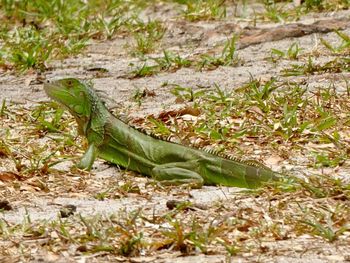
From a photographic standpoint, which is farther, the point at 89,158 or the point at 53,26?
the point at 53,26

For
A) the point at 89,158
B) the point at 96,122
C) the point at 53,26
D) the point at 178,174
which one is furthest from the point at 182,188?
the point at 53,26

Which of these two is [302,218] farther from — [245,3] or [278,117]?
[245,3]

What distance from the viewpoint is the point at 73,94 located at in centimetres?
692

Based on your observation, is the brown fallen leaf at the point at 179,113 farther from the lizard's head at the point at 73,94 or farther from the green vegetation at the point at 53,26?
the green vegetation at the point at 53,26

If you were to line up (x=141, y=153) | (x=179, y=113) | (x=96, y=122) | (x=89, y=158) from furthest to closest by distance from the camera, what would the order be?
(x=179, y=113) < (x=96, y=122) < (x=89, y=158) < (x=141, y=153)

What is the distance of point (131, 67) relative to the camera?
9430 mm

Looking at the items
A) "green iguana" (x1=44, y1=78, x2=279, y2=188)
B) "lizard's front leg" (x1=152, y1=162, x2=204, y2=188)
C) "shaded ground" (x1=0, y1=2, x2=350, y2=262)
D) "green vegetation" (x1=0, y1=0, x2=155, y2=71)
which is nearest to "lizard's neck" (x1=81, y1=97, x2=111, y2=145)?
"green iguana" (x1=44, y1=78, x2=279, y2=188)

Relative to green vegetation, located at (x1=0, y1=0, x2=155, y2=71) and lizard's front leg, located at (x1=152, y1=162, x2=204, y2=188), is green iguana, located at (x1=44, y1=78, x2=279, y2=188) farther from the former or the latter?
green vegetation, located at (x1=0, y1=0, x2=155, y2=71)

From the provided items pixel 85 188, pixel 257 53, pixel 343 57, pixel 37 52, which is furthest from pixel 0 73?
pixel 85 188

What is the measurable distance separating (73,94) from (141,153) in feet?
1.95

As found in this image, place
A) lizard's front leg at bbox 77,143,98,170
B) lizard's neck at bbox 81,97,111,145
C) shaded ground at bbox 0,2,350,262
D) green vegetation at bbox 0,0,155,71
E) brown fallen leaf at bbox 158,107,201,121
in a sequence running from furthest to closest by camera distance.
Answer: green vegetation at bbox 0,0,155,71
brown fallen leaf at bbox 158,107,201,121
lizard's neck at bbox 81,97,111,145
lizard's front leg at bbox 77,143,98,170
shaded ground at bbox 0,2,350,262

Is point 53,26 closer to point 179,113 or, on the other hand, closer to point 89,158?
point 179,113

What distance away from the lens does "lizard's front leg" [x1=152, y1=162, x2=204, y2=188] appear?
633 cm

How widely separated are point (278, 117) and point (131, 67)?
2.22 m
